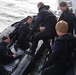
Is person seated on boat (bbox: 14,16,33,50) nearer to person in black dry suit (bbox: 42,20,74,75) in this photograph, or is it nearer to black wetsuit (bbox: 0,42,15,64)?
black wetsuit (bbox: 0,42,15,64)

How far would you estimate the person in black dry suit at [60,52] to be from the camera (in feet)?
14.6

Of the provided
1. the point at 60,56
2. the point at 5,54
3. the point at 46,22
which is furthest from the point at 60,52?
the point at 5,54

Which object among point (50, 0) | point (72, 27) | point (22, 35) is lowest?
point (50, 0)

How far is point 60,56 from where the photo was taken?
15.1 ft

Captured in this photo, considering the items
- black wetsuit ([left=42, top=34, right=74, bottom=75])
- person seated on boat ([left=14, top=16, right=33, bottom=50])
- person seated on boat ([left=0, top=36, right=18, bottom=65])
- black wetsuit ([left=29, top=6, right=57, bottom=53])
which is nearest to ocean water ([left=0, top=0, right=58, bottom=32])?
person seated on boat ([left=14, top=16, right=33, bottom=50])

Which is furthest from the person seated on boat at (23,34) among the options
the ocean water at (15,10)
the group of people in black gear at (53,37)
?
the ocean water at (15,10)

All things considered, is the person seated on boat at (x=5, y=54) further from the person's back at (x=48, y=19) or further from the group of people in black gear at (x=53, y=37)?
the person's back at (x=48, y=19)

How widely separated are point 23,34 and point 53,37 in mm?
1433

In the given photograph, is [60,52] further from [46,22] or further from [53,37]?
[53,37]

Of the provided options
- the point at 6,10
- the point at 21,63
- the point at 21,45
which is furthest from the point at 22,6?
the point at 21,63

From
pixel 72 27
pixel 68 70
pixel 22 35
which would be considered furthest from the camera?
pixel 22 35

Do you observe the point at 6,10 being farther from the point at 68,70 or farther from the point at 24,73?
the point at 68,70

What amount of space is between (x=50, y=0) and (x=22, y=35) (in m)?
16.9

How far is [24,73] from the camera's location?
639 cm
